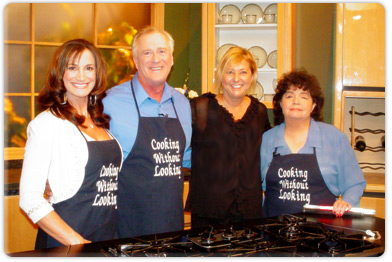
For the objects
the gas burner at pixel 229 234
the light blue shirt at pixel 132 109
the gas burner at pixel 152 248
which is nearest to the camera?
the gas burner at pixel 152 248

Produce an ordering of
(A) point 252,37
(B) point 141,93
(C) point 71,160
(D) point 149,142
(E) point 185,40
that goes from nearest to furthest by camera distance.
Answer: (C) point 71,160, (D) point 149,142, (B) point 141,93, (A) point 252,37, (E) point 185,40

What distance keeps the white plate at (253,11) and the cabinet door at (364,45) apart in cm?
72

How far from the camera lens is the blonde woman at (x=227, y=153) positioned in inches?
83.5

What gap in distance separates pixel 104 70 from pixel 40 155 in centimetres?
49

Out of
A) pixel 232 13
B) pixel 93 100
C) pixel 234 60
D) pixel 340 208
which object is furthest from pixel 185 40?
pixel 340 208

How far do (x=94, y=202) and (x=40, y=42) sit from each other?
2.04m

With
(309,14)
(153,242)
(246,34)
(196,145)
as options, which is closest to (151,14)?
(246,34)

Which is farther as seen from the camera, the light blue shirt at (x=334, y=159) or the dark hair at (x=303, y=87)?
the dark hair at (x=303, y=87)

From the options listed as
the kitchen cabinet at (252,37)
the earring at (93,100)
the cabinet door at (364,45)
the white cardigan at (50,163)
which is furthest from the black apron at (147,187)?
the cabinet door at (364,45)

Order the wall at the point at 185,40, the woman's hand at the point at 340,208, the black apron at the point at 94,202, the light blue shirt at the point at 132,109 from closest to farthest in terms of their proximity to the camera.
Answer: the black apron at the point at 94,202 < the woman's hand at the point at 340,208 < the light blue shirt at the point at 132,109 < the wall at the point at 185,40

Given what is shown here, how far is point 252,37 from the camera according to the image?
129 inches

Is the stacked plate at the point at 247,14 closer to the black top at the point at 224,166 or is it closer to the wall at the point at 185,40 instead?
the wall at the point at 185,40

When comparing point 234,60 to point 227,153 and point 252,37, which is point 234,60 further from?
point 252,37

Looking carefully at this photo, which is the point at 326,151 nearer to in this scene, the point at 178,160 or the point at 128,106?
the point at 178,160
